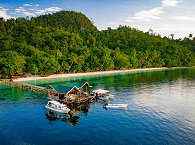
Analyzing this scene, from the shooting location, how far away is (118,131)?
29.5m

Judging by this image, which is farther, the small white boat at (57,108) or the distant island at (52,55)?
the distant island at (52,55)

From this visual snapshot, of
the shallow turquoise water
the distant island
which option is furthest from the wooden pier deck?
the shallow turquoise water

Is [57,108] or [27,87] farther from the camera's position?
[27,87]

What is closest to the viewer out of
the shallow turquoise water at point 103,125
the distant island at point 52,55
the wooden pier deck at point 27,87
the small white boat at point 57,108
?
the shallow turquoise water at point 103,125

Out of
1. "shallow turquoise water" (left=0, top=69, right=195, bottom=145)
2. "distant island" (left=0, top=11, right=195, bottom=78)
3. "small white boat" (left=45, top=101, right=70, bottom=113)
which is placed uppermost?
"distant island" (left=0, top=11, right=195, bottom=78)

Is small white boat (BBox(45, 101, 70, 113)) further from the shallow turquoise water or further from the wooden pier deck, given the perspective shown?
the wooden pier deck

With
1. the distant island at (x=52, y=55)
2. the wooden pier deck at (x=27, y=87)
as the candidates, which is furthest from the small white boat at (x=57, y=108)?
the distant island at (x=52, y=55)

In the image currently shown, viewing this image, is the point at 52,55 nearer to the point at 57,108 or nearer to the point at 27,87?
the point at 27,87

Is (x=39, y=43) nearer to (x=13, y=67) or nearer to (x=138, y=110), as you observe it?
(x=13, y=67)

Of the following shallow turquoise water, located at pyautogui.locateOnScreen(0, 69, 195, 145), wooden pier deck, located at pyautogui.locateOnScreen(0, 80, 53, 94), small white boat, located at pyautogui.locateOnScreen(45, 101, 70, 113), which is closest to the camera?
shallow turquoise water, located at pyautogui.locateOnScreen(0, 69, 195, 145)

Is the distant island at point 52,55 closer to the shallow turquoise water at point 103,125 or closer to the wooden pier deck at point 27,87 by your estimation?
the wooden pier deck at point 27,87

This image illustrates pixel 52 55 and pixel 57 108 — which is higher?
pixel 52 55

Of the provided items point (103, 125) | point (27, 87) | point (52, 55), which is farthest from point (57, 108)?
point (52, 55)

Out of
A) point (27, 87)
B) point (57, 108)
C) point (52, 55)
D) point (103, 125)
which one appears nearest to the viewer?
point (103, 125)
